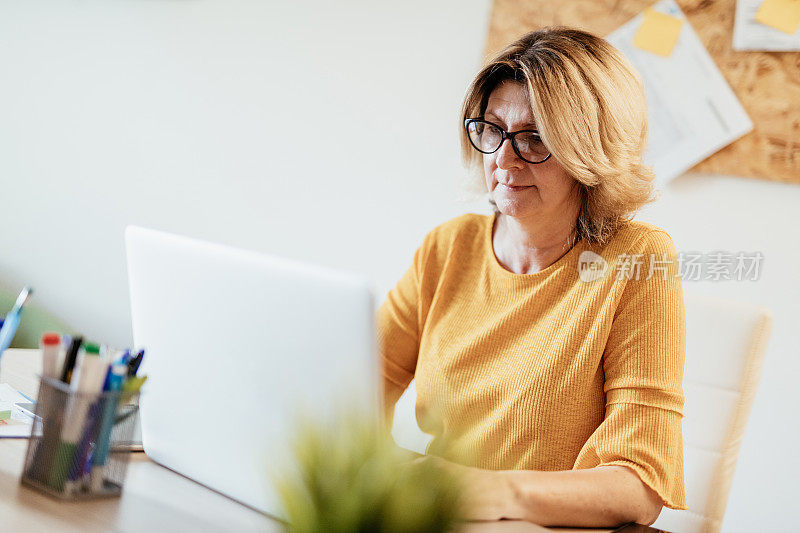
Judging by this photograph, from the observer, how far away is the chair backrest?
1.35 m

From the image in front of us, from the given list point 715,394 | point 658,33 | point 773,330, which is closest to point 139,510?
point 715,394

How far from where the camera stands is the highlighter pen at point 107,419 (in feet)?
2.97

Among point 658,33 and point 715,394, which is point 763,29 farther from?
point 715,394

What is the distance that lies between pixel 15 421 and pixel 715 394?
1.05 m

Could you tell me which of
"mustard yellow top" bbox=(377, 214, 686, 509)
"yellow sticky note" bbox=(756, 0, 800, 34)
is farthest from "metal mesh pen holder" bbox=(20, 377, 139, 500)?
"yellow sticky note" bbox=(756, 0, 800, 34)

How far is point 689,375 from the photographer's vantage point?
1.40 metres

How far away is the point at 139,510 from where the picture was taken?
916mm

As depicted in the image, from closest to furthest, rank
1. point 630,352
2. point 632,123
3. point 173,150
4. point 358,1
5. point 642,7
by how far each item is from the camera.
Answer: point 630,352 < point 632,123 < point 642,7 < point 358,1 < point 173,150

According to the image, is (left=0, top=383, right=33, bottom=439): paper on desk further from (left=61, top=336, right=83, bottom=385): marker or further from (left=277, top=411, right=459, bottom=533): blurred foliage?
(left=277, top=411, right=459, bottom=533): blurred foliage

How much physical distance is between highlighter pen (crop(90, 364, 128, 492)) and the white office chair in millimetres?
532

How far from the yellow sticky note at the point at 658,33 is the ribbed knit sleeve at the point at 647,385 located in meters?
0.98

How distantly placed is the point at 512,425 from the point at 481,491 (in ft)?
2.57

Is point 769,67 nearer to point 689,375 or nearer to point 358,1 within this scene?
point 689,375

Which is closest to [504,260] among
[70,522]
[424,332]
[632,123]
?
[424,332]
